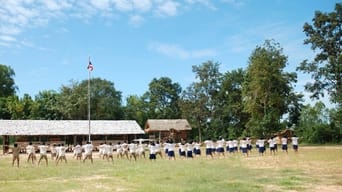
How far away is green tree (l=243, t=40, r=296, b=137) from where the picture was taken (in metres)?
49.6

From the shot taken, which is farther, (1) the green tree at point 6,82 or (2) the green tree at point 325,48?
(1) the green tree at point 6,82

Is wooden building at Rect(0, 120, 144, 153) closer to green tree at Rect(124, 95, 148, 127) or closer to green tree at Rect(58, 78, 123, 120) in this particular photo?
green tree at Rect(58, 78, 123, 120)

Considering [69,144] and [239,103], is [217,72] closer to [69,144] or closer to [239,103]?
[239,103]

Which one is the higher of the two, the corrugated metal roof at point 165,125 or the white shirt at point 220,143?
the corrugated metal roof at point 165,125

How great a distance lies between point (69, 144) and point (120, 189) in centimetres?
3526

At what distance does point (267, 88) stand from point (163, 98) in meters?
29.3

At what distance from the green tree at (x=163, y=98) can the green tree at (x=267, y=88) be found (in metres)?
22.9

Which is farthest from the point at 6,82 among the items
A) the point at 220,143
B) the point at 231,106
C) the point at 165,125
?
the point at 220,143

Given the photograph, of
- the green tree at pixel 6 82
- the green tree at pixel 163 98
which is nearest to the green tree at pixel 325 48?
the green tree at pixel 163 98

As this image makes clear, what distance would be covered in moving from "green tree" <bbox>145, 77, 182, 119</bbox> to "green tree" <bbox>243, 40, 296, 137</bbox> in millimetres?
22908

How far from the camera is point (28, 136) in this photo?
43.3 meters

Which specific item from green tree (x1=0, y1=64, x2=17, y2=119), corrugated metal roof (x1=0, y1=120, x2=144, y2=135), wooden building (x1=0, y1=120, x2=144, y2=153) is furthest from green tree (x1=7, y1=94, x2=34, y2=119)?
corrugated metal roof (x1=0, y1=120, x2=144, y2=135)

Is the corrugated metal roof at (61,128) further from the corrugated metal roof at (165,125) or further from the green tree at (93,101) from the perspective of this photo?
the green tree at (93,101)

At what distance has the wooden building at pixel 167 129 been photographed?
2264 inches
